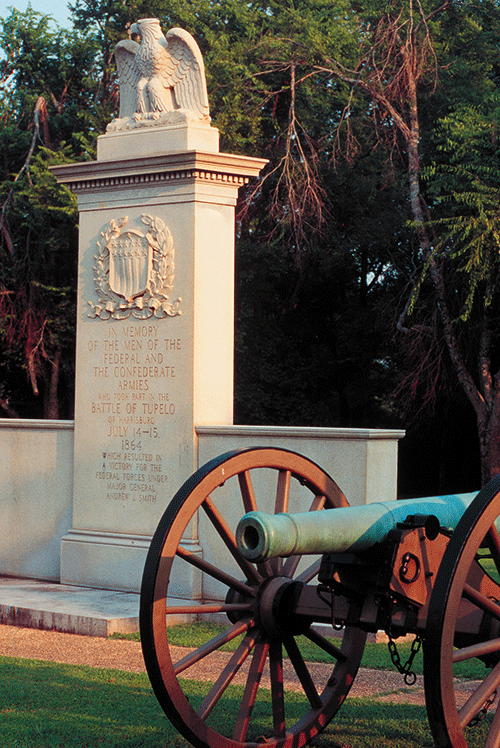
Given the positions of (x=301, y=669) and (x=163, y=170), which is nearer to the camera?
(x=301, y=669)

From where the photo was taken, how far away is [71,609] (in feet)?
28.3

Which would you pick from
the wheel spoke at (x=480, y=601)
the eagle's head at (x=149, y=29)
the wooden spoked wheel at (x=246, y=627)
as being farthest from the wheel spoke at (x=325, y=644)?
the eagle's head at (x=149, y=29)

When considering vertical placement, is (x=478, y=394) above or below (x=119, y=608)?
above

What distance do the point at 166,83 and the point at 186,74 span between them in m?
0.21

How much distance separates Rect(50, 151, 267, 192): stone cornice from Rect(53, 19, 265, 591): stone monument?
0.01 metres

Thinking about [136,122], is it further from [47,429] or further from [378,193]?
[378,193]

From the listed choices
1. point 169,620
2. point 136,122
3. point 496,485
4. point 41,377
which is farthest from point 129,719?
point 41,377

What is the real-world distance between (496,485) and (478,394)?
13.4m

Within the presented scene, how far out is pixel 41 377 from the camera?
71.4 ft

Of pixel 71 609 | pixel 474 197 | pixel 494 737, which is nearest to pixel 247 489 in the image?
pixel 494 737

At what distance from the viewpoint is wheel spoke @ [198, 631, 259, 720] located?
440 centimetres

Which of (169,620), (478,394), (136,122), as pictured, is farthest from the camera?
(478,394)

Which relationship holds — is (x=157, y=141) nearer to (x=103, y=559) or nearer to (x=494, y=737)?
(x=103, y=559)

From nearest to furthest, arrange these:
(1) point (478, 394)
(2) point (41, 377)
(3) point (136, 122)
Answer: (3) point (136, 122)
(1) point (478, 394)
(2) point (41, 377)
